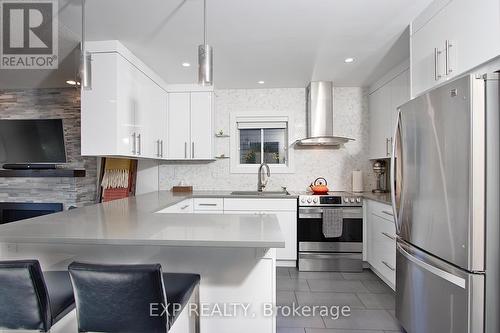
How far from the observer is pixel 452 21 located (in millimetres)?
1663

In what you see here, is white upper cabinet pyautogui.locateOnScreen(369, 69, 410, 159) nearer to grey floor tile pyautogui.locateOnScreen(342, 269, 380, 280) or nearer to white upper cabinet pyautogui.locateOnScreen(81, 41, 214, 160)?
grey floor tile pyautogui.locateOnScreen(342, 269, 380, 280)

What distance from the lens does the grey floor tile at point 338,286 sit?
2.72 metres

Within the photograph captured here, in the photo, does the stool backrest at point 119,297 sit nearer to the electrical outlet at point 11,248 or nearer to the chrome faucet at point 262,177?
the electrical outlet at point 11,248

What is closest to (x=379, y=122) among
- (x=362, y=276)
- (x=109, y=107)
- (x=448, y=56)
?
(x=448, y=56)

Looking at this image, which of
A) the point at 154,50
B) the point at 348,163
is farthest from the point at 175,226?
the point at 348,163

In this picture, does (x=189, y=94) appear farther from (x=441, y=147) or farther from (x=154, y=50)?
(x=441, y=147)

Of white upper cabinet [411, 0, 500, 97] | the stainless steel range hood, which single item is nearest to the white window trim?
the stainless steel range hood

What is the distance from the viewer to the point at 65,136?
389 centimetres

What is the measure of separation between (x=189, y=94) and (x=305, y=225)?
90.0 inches

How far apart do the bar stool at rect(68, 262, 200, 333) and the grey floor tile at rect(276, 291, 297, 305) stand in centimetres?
166

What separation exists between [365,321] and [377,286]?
78 centimetres

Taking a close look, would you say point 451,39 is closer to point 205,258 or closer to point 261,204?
point 205,258

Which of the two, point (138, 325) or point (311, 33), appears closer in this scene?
point (138, 325)

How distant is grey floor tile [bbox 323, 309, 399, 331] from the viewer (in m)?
2.08
